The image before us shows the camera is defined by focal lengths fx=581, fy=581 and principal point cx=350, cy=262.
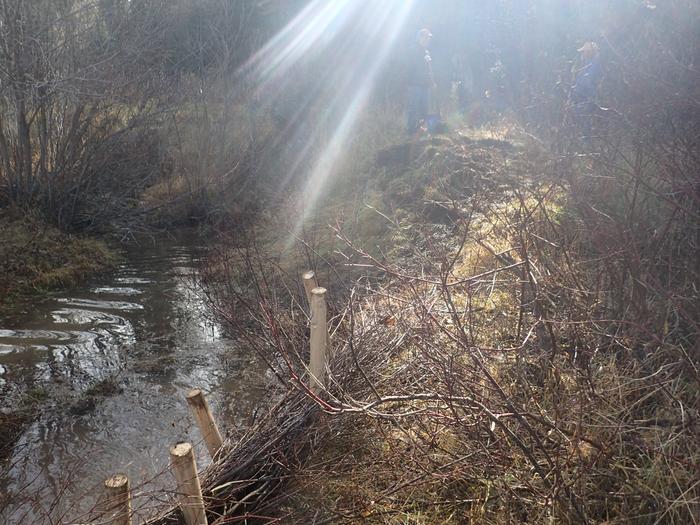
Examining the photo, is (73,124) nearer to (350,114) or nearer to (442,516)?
(350,114)

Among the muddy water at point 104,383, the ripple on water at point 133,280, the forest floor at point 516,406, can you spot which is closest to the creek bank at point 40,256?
the muddy water at point 104,383

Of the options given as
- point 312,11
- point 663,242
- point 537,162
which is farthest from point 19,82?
point 312,11

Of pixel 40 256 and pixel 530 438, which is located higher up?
pixel 530 438

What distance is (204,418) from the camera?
11.4 ft

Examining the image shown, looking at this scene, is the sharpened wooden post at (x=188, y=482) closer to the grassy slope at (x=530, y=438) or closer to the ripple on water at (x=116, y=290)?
the grassy slope at (x=530, y=438)

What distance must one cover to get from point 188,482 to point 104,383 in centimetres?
299

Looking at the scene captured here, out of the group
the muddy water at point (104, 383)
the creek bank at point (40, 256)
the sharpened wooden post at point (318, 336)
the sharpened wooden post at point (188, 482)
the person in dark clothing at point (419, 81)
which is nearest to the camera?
the sharpened wooden post at point (188, 482)

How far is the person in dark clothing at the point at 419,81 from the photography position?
9.91m

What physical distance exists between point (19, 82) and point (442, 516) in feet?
26.9

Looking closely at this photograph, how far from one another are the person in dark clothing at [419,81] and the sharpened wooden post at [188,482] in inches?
333

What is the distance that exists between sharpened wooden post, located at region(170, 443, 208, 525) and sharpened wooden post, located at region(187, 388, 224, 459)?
1.93 ft

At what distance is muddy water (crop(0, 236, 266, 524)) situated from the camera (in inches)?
163

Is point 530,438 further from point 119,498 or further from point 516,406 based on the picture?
point 119,498

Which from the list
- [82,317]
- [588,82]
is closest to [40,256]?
[82,317]
